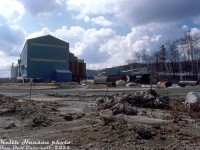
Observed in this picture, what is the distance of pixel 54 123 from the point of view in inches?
513

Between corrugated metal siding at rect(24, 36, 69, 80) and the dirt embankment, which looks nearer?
the dirt embankment

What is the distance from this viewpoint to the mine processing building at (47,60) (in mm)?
94500

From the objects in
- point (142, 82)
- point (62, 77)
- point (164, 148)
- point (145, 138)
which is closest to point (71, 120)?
point (145, 138)

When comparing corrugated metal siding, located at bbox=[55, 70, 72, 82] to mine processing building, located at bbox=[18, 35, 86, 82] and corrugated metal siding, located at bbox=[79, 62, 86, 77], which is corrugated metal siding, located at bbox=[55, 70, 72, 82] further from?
corrugated metal siding, located at bbox=[79, 62, 86, 77]

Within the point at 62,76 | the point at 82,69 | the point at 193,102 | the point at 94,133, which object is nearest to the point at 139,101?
the point at 193,102

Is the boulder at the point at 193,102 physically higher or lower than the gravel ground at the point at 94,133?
higher

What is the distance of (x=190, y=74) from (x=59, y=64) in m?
40.6

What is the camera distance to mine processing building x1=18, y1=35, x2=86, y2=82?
310ft

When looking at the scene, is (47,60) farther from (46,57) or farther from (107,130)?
(107,130)

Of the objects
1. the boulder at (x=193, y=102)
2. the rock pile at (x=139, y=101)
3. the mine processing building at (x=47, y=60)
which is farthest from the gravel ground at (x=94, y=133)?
the mine processing building at (x=47, y=60)

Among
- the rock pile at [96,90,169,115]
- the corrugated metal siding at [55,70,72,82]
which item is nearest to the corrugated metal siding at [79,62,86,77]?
the corrugated metal siding at [55,70,72,82]

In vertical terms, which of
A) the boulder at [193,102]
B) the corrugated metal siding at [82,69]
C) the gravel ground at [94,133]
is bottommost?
the gravel ground at [94,133]

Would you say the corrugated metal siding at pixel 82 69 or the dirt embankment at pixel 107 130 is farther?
the corrugated metal siding at pixel 82 69

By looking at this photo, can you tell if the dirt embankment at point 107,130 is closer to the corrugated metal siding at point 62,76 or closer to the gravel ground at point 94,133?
the gravel ground at point 94,133
